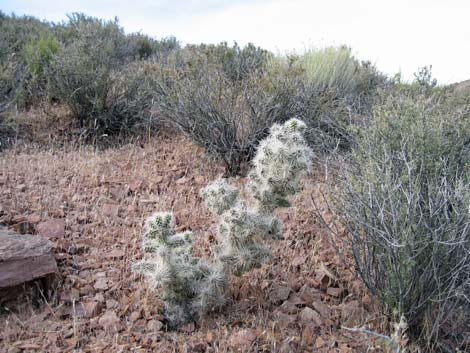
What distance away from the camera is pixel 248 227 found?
282 cm

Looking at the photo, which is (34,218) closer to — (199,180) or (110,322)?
(110,322)

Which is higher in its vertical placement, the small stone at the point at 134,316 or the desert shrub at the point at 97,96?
the desert shrub at the point at 97,96

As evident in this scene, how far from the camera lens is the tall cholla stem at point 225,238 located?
109 inches

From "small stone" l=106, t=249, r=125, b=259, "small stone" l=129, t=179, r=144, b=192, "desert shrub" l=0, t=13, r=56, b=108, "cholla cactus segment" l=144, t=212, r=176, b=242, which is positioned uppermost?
"desert shrub" l=0, t=13, r=56, b=108

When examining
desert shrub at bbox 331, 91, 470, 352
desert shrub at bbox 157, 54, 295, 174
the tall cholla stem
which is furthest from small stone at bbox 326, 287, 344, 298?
desert shrub at bbox 157, 54, 295, 174

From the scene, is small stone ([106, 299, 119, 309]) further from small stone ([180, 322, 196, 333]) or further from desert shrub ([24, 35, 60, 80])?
desert shrub ([24, 35, 60, 80])

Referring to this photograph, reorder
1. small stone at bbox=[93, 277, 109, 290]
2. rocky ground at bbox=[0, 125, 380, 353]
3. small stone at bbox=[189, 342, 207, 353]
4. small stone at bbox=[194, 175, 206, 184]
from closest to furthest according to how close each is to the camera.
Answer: small stone at bbox=[189, 342, 207, 353]
rocky ground at bbox=[0, 125, 380, 353]
small stone at bbox=[93, 277, 109, 290]
small stone at bbox=[194, 175, 206, 184]

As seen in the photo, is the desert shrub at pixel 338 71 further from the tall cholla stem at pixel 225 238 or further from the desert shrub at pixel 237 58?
the tall cholla stem at pixel 225 238

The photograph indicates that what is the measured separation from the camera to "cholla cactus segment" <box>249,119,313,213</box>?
2.87 meters

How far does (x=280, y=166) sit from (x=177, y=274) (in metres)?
0.87

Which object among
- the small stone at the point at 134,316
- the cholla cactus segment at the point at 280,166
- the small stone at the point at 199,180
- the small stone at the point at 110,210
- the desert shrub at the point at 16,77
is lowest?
the small stone at the point at 134,316

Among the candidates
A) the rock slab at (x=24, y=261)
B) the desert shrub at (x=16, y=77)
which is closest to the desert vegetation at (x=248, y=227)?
Result: the rock slab at (x=24, y=261)

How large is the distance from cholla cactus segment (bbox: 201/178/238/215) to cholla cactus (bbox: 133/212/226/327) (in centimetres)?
25

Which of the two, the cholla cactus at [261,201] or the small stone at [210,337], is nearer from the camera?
the small stone at [210,337]
